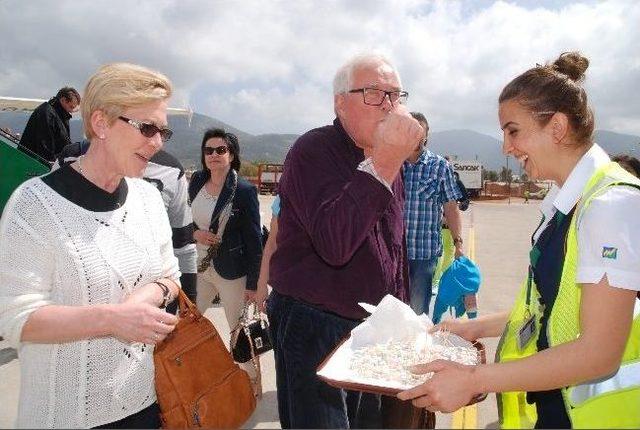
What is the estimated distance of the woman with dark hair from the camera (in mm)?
4504

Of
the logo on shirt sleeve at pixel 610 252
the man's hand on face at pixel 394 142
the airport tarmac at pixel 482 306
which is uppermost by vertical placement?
the man's hand on face at pixel 394 142

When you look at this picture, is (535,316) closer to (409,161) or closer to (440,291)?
(440,291)

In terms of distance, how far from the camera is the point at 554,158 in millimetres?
1795

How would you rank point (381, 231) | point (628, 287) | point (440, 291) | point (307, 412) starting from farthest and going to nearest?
1. point (440, 291)
2. point (381, 231)
3. point (307, 412)
4. point (628, 287)

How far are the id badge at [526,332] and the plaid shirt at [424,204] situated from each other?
132 inches

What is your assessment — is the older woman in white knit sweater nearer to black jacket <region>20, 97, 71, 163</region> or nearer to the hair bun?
the hair bun

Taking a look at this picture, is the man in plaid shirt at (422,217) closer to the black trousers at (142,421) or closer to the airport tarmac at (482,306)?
the airport tarmac at (482,306)

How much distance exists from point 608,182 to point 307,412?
136 cm

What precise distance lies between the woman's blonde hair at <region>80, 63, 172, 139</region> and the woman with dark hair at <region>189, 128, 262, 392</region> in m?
2.54

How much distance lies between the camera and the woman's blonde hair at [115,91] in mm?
1980

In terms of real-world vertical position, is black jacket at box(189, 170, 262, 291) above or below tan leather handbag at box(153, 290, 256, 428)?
above

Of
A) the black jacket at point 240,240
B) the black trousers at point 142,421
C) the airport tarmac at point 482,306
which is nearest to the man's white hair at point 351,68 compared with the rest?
the black trousers at point 142,421

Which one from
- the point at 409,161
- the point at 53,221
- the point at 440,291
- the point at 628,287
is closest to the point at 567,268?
the point at 628,287

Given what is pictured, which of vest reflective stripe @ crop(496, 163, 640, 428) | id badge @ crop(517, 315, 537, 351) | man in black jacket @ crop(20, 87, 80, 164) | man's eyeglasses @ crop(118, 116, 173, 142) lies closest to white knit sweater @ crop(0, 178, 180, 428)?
man's eyeglasses @ crop(118, 116, 173, 142)
